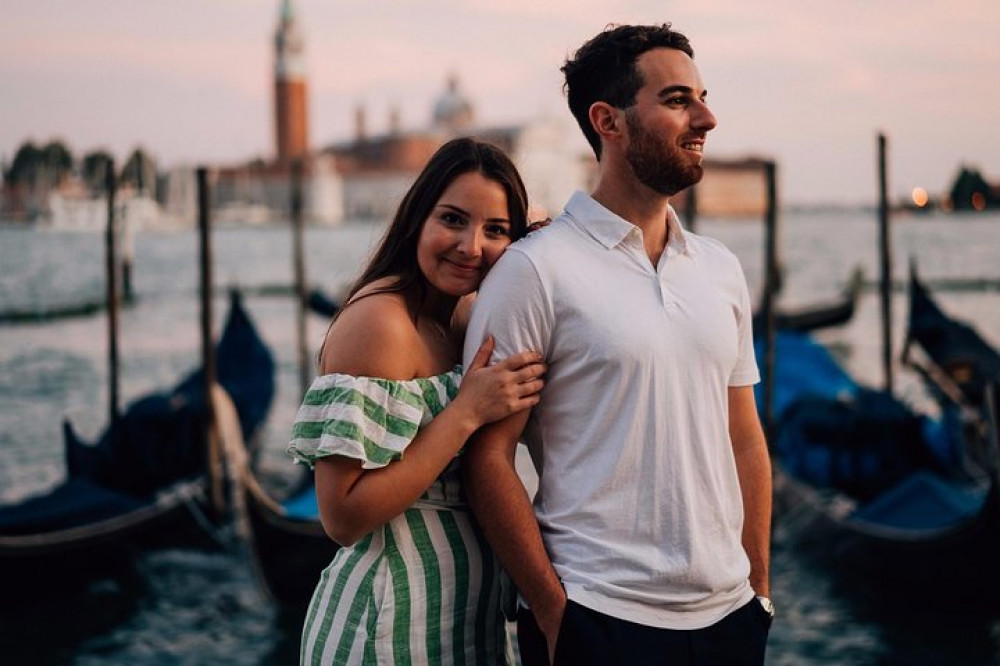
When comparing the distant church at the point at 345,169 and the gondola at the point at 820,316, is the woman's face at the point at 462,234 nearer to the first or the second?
the gondola at the point at 820,316

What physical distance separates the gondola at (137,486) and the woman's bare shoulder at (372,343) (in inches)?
97.7

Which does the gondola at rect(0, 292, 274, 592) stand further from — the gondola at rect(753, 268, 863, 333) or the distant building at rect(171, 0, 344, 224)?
the distant building at rect(171, 0, 344, 224)

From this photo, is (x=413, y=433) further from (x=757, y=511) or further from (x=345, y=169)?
(x=345, y=169)

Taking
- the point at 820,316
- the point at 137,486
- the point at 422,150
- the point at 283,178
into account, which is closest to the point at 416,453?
the point at 137,486

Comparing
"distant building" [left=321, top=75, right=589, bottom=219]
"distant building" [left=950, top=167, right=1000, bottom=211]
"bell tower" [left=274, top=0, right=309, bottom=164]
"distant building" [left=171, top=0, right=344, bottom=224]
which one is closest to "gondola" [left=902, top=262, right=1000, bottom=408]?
"distant building" [left=950, top=167, right=1000, bottom=211]

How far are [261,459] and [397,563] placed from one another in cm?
494

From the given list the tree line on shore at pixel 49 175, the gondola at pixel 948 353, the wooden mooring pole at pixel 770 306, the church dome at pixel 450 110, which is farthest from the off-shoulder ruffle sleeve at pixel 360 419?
the church dome at pixel 450 110

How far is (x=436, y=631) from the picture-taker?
2.89ft

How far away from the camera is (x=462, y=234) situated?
90 cm

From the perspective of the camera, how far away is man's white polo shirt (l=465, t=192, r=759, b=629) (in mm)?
862

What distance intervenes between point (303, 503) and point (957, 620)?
179 centimetres

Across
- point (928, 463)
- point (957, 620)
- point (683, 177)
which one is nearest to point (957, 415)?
point (928, 463)

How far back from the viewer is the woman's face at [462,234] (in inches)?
35.5

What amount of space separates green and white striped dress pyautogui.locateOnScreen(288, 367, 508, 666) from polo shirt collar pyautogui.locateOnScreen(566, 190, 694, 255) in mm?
159
